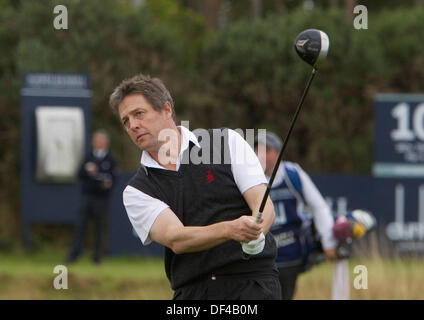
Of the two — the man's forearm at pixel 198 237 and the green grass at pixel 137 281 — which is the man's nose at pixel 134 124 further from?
the green grass at pixel 137 281

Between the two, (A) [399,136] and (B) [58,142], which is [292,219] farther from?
(B) [58,142]

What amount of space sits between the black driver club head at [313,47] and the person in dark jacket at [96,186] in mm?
9000

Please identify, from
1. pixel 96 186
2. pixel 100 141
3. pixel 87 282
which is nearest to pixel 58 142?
pixel 96 186

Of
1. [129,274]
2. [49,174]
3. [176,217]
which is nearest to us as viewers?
[176,217]

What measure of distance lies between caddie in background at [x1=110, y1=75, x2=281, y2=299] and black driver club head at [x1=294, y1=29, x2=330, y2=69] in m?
0.61

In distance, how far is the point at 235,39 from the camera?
18.6 meters

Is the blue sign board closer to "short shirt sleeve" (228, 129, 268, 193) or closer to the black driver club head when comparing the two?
"short shirt sleeve" (228, 129, 268, 193)

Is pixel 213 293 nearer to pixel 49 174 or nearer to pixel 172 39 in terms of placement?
pixel 49 174

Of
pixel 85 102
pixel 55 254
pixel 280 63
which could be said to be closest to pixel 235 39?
pixel 280 63

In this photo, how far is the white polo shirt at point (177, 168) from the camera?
456cm

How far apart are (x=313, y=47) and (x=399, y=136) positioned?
10.0 meters
